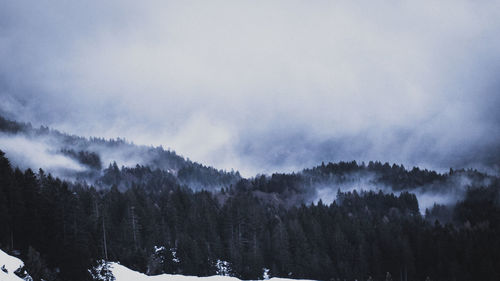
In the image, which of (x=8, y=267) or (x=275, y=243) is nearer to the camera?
(x=8, y=267)

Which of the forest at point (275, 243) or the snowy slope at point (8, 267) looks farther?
the forest at point (275, 243)

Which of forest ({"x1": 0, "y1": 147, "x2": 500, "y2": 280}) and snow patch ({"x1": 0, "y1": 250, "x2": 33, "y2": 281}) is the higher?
forest ({"x1": 0, "y1": 147, "x2": 500, "y2": 280})

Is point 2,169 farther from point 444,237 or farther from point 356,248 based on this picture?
point 444,237

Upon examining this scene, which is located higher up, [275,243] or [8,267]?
[275,243]

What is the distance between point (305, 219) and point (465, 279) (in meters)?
45.2

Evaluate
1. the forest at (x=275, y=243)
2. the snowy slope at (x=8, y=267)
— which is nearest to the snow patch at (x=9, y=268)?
the snowy slope at (x=8, y=267)

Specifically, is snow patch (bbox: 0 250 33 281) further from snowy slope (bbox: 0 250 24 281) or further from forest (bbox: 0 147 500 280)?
forest (bbox: 0 147 500 280)

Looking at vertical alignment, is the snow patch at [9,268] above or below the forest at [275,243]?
below

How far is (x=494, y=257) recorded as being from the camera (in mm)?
98375

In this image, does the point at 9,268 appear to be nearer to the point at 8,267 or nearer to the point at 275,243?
the point at 8,267

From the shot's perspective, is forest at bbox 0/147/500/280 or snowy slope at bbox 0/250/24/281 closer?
snowy slope at bbox 0/250/24/281

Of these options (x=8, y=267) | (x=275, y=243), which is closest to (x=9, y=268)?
(x=8, y=267)

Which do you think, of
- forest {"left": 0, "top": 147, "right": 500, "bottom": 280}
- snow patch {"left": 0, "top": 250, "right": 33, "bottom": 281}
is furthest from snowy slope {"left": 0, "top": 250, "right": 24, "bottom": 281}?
forest {"left": 0, "top": 147, "right": 500, "bottom": 280}

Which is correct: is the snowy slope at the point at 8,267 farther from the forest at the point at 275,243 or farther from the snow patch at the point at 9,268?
the forest at the point at 275,243
